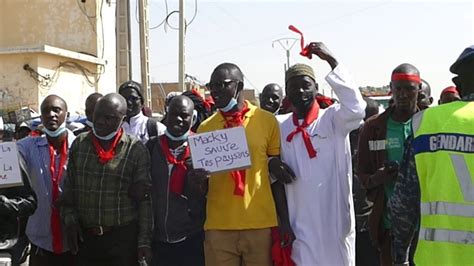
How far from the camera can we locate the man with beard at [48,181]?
5195 millimetres

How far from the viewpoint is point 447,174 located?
120 inches

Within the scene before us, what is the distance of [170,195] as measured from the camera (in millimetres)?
5012

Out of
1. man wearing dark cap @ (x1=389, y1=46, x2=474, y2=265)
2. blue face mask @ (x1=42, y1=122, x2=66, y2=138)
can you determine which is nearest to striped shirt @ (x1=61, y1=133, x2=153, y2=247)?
blue face mask @ (x1=42, y1=122, x2=66, y2=138)

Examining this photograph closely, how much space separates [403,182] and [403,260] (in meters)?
0.63

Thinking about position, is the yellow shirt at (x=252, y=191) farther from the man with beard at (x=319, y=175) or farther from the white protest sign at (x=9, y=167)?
the white protest sign at (x=9, y=167)

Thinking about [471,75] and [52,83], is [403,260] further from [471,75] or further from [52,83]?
[52,83]

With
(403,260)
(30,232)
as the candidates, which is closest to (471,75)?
(403,260)

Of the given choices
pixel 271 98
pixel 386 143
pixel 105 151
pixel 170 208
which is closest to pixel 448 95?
pixel 271 98

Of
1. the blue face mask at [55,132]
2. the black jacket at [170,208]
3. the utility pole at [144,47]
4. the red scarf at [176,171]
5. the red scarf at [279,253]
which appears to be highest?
the utility pole at [144,47]

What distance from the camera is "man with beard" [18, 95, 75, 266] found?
5.20 m

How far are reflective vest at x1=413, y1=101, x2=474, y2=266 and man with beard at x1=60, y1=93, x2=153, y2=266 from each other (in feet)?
7.65

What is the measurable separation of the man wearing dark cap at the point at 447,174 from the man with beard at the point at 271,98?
4102 mm

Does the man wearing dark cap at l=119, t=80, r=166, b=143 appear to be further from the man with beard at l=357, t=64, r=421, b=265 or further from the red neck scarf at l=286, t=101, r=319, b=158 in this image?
the man with beard at l=357, t=64, r=421, b=265

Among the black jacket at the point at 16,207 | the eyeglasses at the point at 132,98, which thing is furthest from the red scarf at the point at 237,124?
the eyeglasses at the point at 132,98
